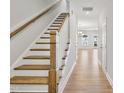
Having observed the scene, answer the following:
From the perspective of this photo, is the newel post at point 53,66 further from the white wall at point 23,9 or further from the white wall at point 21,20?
the white wall at point 23,9

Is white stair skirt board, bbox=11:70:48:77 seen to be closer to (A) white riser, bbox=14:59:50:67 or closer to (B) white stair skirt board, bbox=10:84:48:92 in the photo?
(B) white stair skirt board, bbox=10:84:48:92

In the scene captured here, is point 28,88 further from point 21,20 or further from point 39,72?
point 21,20

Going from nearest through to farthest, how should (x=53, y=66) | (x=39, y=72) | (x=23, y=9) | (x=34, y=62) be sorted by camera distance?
(x=53, y=66), (x=39, y=72), (x=34, y=62), (x=23, y=9)

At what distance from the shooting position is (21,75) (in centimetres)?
385

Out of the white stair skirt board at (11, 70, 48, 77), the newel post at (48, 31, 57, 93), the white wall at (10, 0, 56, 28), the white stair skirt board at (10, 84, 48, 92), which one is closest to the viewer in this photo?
the newel post at (48, 31, 57, 93)

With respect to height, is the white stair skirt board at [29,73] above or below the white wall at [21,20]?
below

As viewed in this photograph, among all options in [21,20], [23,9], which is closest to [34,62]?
[21,20]

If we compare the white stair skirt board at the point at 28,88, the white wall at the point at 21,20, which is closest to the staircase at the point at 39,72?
the white stair skirt board at the point at 28,88

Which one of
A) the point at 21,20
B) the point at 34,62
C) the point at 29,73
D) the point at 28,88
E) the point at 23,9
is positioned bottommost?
the point at 28,88

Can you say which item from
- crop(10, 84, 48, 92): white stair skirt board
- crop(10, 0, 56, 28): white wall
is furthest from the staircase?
crop(10, 0, 56, 28): white wall

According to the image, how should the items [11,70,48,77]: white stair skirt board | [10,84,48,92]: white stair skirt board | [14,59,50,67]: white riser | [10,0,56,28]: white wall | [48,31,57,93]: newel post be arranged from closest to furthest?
[48,31,57,93]: newel post → [10,84,48,92]: white stair skirt board → [11,70,48,77]: white stair skirt board → [10,0,56,28]: white wall → [14,59,50,67]: white riser
